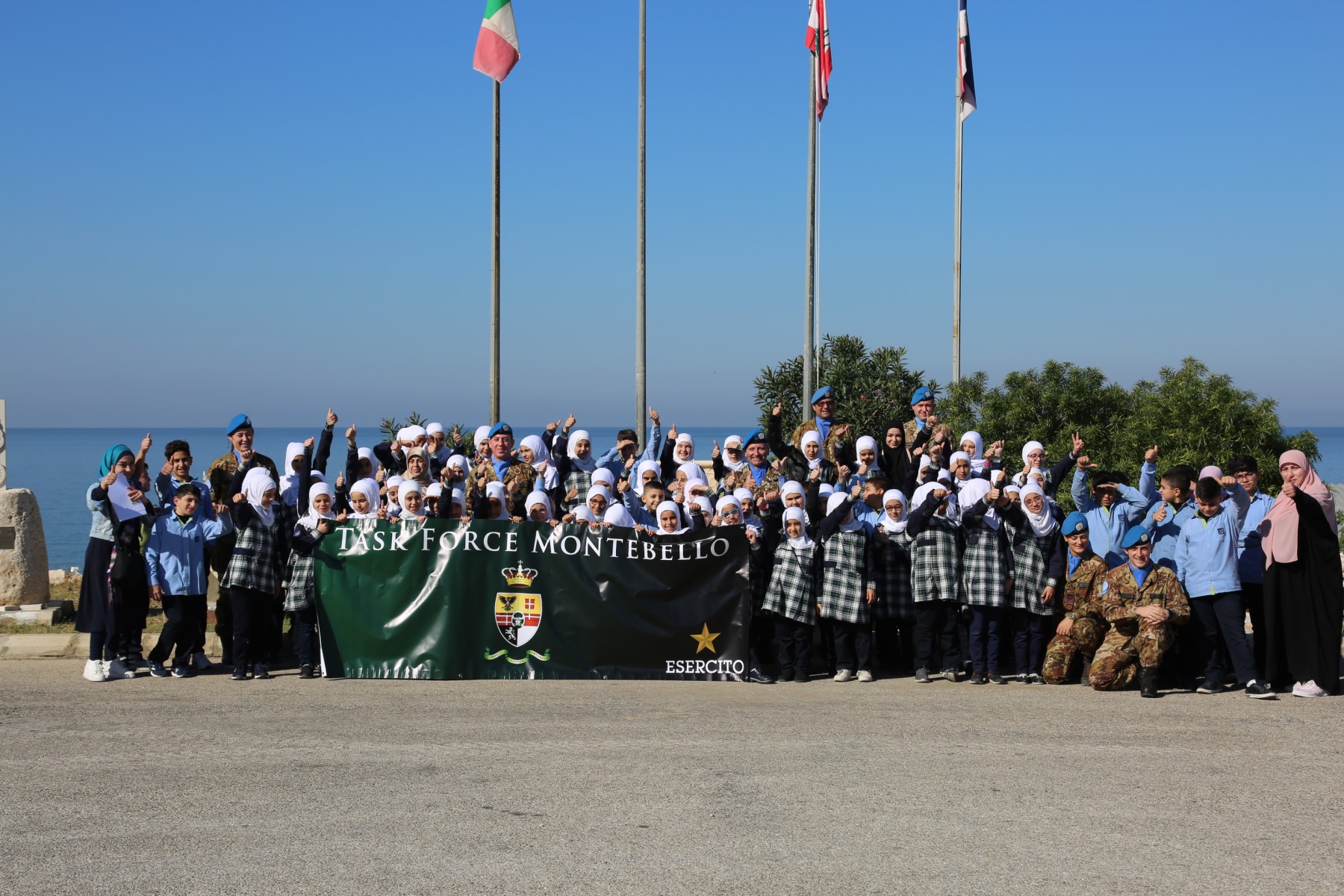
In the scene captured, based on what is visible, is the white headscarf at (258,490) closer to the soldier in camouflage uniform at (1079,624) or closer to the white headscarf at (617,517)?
the white headscarf at (617,517)

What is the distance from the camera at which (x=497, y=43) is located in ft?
58.6

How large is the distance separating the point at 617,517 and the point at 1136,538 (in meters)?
4.27

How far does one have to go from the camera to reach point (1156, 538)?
33.7 feet

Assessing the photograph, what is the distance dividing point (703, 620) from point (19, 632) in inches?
278

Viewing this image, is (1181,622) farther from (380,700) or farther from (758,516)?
(380,700)

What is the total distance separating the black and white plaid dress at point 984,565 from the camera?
32.7 feet

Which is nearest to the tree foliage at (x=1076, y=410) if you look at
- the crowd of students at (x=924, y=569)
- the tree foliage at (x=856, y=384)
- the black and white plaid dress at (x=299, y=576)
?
the tree foliage at (x=856, y=384)

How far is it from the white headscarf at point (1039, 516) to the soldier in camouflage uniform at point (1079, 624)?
18 cm

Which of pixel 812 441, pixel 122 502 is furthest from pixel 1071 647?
pixel 122 502

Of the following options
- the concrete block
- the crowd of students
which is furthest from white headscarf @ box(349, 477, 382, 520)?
the concrete block

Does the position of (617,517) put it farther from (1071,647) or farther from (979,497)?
(1071,647)

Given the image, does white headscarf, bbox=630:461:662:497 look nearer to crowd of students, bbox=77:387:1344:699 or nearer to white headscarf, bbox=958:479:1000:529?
crowd of students, bbox=77:387:1344:699

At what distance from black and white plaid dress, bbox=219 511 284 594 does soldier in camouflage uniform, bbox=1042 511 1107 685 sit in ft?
20.7

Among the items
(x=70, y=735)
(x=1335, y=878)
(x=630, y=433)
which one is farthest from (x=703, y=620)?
(x=1335, y=878)
